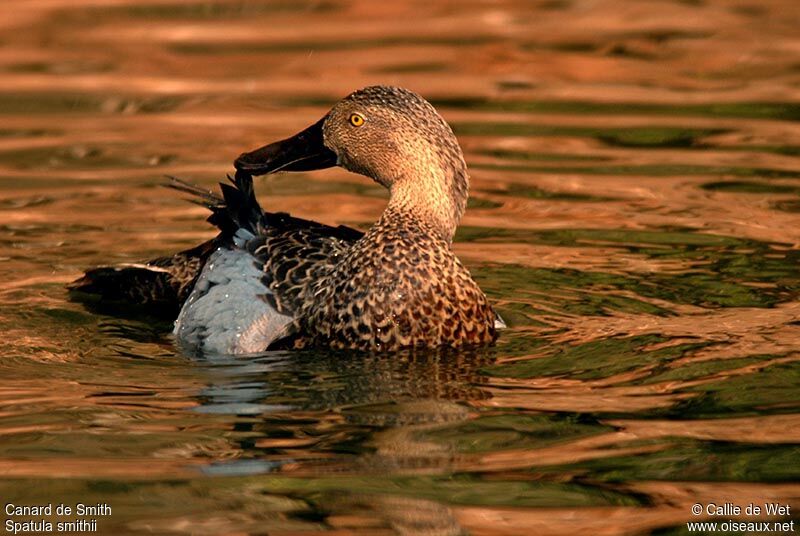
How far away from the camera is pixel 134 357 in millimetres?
7902

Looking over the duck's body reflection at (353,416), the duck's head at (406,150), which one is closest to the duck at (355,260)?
the duck's head at (406,150)

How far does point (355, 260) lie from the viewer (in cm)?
776

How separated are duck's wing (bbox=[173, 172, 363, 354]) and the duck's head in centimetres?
50

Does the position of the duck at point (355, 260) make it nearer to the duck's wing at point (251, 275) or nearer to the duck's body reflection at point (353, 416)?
the duck's wing at point (251, 275)

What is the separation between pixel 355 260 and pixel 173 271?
5.31ft

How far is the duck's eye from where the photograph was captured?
8.20m

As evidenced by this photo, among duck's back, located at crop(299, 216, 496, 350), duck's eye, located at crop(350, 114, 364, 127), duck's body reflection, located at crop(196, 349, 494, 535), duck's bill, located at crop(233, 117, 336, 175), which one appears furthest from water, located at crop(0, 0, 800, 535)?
duck's eye, located at crop(350, 114, 364, 127)

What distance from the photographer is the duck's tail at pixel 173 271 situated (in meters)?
8.52

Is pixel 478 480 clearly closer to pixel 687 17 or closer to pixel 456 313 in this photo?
pixel 456 313

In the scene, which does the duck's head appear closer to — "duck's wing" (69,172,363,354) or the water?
"duck's wing" (69,172,363,354)

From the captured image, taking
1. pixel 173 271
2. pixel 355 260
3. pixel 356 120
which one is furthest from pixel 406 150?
pixel 173 271

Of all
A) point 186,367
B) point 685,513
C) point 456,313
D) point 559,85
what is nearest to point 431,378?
point 456,313

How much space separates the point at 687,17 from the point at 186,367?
10.4 meters

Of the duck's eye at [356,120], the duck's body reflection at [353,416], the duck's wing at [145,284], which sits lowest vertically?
the duck's body reflection at [353,416]
